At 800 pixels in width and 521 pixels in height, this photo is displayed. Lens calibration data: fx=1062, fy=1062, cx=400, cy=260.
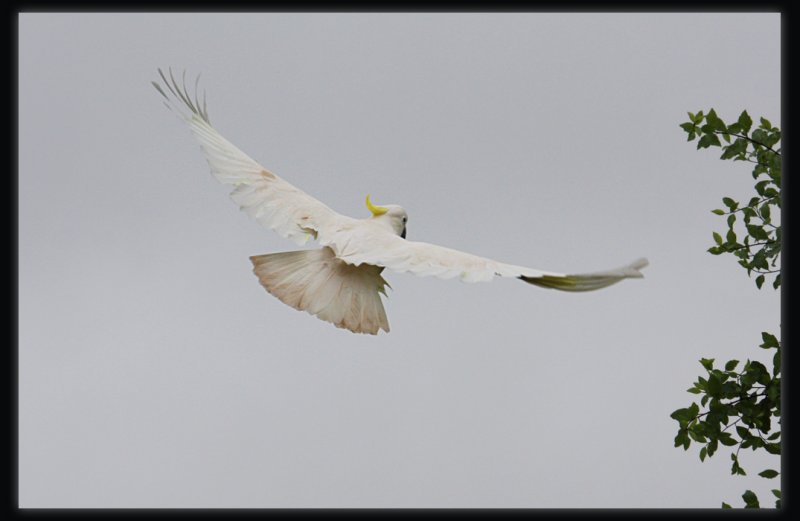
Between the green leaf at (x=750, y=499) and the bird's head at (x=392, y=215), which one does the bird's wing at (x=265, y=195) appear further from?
the green leaf at (x=750, y=499)

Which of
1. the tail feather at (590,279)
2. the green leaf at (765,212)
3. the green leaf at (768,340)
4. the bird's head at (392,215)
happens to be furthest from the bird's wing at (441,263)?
the green leaf at (765,212)

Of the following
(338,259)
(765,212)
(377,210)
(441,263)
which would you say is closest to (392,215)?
(377,210)

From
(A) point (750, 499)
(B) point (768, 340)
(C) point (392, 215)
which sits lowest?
(A) point (750, 499)

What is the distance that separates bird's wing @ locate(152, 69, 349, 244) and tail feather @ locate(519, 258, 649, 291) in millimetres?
1161

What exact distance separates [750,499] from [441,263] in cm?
144

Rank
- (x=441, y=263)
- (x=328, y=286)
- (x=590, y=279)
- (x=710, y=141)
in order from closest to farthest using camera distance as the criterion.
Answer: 1. (x=590, y=279)
2. (x=441, y=263)
3. (x=328, y=286)
4. (x=710, y=141)

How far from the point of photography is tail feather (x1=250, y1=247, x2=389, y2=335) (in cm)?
377

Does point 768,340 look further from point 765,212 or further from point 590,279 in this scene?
point 590,279

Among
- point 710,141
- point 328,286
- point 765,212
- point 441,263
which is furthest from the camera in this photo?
point 710,141

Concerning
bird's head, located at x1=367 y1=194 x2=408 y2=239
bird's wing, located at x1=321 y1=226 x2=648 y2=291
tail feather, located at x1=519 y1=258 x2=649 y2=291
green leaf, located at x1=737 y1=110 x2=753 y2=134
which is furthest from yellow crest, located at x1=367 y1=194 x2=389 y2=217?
green leaf, located at x1=737 y1=110 x2=753 y2=134

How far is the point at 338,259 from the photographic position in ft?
12.7

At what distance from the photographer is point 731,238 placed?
4.24 meters

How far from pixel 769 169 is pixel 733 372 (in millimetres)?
811

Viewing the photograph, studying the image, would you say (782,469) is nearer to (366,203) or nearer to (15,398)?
(366,203)
